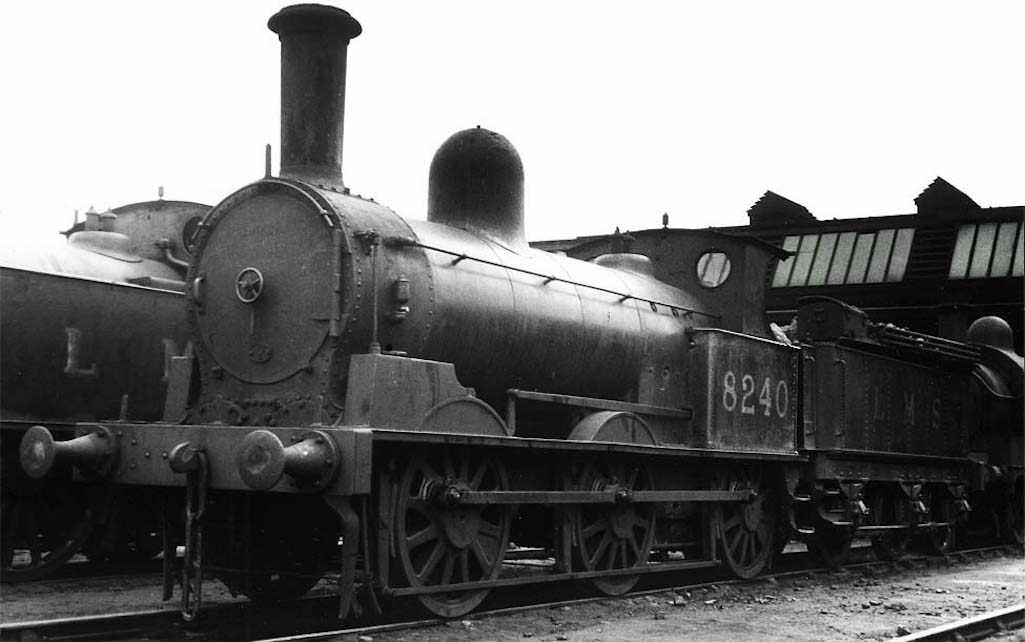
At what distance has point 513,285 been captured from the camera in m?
8.30

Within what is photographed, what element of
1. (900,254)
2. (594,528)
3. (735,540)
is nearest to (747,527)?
(735,540)

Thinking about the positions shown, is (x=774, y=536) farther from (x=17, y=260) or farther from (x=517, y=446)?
(x=17, y=260)

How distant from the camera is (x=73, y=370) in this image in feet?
31.0

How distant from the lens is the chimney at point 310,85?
7637mm

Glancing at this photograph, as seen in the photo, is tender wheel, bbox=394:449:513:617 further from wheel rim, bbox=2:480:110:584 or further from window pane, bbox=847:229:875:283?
window pane, bbox=847:229:875:283

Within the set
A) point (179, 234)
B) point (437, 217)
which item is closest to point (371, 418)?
point (437, 217)

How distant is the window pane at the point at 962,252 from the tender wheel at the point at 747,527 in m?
15.0

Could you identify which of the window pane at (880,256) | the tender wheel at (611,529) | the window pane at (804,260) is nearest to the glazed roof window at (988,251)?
the window pane at (880,256)

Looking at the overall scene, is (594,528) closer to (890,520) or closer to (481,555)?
(481,555)

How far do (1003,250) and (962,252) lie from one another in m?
0.82

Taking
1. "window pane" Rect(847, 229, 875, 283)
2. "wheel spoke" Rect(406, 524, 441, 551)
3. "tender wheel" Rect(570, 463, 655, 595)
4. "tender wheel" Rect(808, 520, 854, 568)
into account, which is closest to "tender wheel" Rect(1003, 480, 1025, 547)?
"tender wheel" Rect(808, 520, 854, 568)

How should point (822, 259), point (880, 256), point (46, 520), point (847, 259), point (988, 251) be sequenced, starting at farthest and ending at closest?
point (822, 259), point (847, 259), point (880, 256), point (988, 251), point (46, 520)

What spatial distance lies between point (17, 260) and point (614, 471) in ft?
17.2

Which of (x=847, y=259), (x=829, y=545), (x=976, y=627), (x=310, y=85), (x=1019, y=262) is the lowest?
(x=829, y=545)
